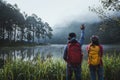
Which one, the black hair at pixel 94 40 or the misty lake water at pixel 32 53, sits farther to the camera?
the misty lake water at pixel 32 53

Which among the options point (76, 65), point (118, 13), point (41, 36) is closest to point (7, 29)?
point (41, 36)

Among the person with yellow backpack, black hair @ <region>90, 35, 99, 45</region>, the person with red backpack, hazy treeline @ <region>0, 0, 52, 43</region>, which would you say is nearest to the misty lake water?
the person with red backpack

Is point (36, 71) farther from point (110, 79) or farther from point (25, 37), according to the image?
point (25, 37)

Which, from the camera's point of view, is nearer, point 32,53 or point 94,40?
point 94,40

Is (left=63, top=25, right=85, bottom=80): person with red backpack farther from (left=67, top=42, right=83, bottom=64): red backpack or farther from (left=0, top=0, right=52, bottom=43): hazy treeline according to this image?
(left=0, top=0, right=52, bottom=43): hazy treeline

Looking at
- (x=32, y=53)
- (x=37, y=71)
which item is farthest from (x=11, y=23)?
(x=37, y=71)

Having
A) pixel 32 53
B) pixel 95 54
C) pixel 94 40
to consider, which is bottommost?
pixel 32 53

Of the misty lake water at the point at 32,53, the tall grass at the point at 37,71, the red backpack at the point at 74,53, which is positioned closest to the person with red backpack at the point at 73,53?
the red backpack at the point at 74,53

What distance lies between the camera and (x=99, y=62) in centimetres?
1403

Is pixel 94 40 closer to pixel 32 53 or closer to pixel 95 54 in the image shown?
pixel 95 54

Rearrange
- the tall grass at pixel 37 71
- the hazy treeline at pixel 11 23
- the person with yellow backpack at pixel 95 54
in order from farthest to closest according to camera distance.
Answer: the hazy treeline at pixel 11 23 → the tall grass at pixel 37 71 → the person with yellow backpack at pixel 95 54

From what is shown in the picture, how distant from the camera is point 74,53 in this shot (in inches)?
547

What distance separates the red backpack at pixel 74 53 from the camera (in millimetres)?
13867

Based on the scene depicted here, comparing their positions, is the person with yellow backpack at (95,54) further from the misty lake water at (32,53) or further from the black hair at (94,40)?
the misty lake water at (32,53)
